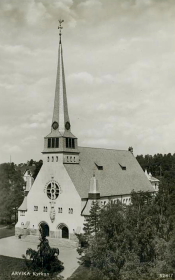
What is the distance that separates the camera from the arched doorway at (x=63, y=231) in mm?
50969

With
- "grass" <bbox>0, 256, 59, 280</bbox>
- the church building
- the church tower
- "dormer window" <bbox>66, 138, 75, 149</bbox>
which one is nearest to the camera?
"grass" <bbox>0, 256, 59, 280</bbox>

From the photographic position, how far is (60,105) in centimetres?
5369

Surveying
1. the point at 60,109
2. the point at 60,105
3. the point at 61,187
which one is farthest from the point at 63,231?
the point at 60,105

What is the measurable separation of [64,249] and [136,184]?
23103 millimetres

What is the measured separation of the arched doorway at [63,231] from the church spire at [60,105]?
13.8 meters

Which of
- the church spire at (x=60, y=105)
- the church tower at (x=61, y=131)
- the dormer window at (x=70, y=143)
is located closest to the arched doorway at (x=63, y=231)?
the church tower at (x=61, y=131)

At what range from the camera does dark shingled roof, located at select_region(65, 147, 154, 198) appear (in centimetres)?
5239

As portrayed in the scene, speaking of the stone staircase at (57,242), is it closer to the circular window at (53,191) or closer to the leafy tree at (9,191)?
the circular window at (53,191)

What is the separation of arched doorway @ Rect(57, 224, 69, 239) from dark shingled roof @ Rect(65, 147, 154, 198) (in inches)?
220

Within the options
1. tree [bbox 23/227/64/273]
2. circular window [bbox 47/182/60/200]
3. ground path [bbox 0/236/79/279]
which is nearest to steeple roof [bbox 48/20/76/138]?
circular window [bbox 47/182/60/200]

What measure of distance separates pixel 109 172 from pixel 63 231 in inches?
562

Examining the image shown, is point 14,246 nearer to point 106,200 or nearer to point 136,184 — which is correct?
point 106,200

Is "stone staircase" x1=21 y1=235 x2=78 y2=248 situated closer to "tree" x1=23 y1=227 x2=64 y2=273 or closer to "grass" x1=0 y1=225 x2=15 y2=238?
"grass" x1=0 y1=225 x2=15 y2=238

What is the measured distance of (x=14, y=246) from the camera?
48.1 meters
